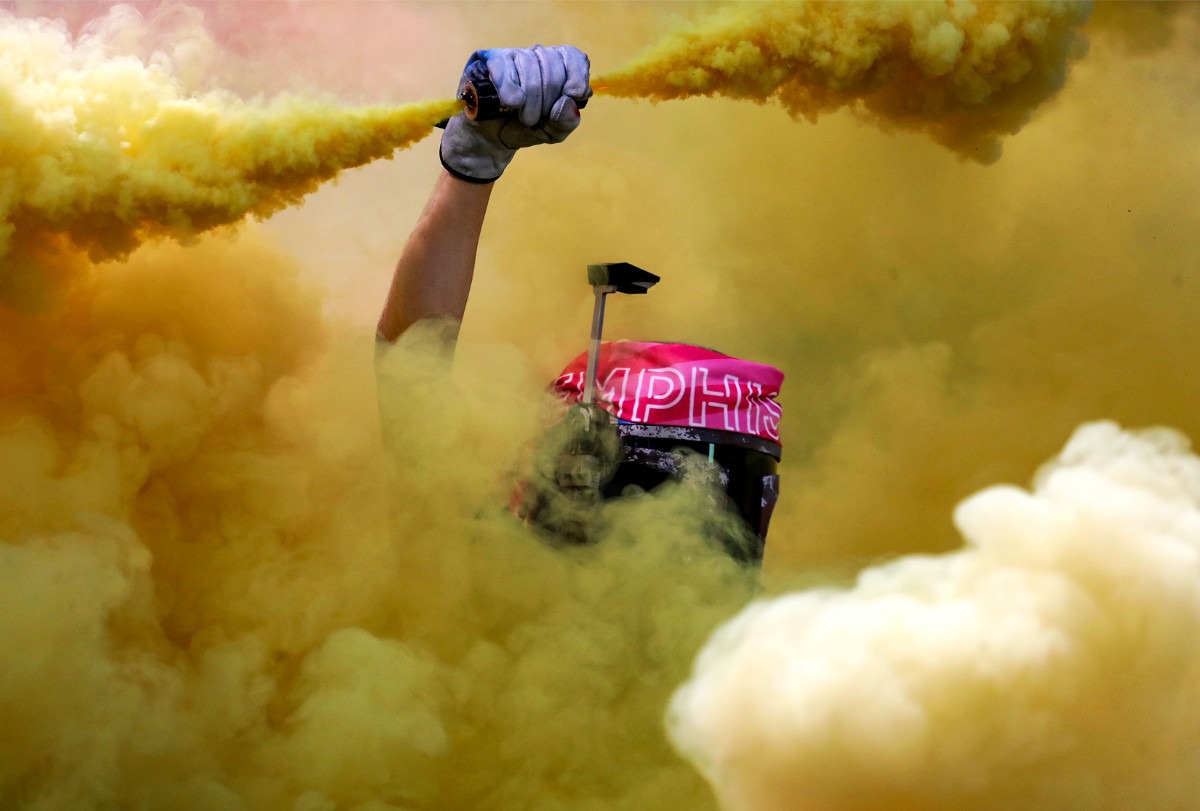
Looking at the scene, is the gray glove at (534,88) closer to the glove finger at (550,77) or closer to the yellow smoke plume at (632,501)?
the glove finger at (550,77)

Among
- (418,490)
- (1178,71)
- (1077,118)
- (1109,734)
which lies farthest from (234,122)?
(1178,71)

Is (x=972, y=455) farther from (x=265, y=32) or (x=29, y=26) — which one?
(x=29, y=26)

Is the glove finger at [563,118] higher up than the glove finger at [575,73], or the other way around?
the glove finger at [575,73]

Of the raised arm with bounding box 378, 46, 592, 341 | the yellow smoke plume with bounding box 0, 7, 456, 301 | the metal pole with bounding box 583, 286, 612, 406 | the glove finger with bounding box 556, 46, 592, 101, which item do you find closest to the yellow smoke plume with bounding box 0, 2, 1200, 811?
the yellow smoke plume with bounding box 0, 7, 456, 301

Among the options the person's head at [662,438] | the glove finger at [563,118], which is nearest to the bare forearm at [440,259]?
the glove finger at [563,118]

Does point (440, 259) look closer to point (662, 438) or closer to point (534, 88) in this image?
point (534, 88)

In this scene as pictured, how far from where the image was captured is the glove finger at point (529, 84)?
7.21ft

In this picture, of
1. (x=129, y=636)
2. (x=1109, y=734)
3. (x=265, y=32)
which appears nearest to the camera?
(x=1109, y=734)

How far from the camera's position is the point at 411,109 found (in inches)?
89.4

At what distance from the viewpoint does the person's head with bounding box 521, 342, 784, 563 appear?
2348mm

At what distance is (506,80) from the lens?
2180 millimetres

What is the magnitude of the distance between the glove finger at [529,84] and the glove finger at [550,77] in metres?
0.01

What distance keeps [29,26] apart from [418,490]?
127 centimetres

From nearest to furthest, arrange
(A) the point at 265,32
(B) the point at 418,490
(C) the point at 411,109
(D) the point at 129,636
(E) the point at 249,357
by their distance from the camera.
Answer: (D) the point at 129,636
(C) the point at 411,109
(B) the point at 418,490
(E) the point at 249,357
(A) the point at 265,32
